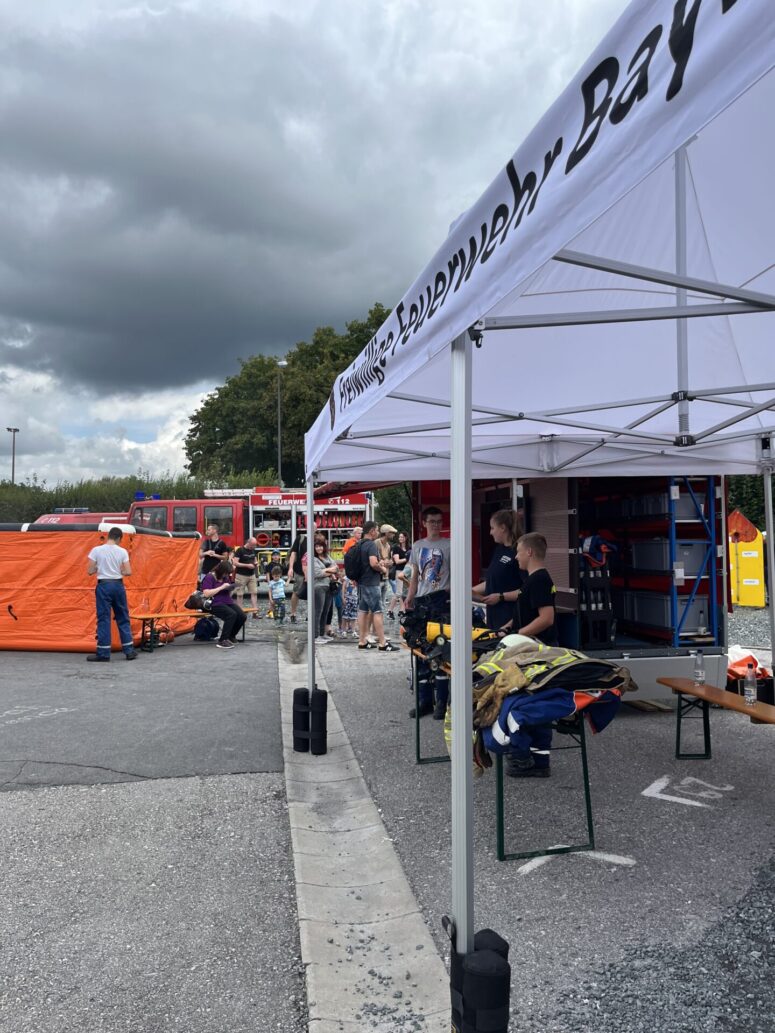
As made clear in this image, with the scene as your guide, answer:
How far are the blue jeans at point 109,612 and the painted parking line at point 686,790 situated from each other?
7815mm

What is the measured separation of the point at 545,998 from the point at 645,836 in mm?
1703

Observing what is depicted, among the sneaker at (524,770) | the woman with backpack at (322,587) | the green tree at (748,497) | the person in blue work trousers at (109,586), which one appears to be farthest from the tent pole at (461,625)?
the green tree at (748,497)

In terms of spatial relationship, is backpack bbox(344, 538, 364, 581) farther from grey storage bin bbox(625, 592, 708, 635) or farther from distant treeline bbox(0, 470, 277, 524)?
distant treeline bbox(0, 470, 277, 524)

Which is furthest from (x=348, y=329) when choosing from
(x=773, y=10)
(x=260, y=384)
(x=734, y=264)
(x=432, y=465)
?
(x=773, y=10)

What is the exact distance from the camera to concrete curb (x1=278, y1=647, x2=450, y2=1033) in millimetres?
2760

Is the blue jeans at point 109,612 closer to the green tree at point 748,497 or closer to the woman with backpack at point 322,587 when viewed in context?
the woman with backpack at point 322,587

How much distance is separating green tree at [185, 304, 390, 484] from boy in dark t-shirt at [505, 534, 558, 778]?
35.6m

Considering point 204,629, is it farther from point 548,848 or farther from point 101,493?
point 101,493

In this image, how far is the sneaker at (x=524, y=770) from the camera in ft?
17.4

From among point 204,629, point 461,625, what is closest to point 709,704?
point 461,625

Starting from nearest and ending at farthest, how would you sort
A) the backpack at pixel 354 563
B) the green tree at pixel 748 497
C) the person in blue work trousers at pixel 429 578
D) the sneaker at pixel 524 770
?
the sneaker at pixel 524 770 → the person in blue work trousers at pixel 429 578 → the backpack at pixel 354 563 → the green tree at pixel 748 497

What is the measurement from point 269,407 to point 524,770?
145 feet

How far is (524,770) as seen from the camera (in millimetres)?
5324

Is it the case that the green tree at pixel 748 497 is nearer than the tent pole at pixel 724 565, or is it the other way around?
the tent pole at pixel 724 565
